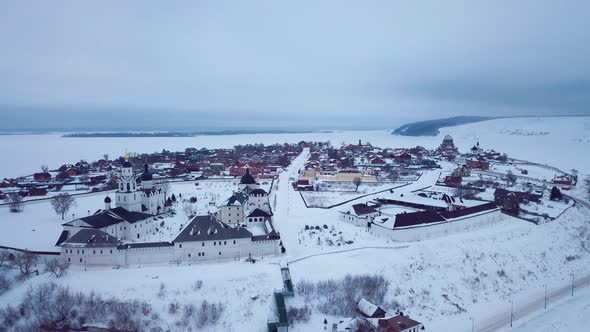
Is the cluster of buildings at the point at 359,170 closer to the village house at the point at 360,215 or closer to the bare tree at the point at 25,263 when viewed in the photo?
the village house at the point at 360,215

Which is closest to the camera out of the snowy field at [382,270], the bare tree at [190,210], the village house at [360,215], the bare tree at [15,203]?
the snowy field at [382,270]

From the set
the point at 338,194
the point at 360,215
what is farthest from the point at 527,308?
the point at 338,194

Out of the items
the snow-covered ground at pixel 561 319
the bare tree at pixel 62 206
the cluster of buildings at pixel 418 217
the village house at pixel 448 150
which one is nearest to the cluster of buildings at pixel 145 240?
the bare tree at pixel 62 206

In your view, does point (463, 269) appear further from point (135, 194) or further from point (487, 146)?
point (487, 146)

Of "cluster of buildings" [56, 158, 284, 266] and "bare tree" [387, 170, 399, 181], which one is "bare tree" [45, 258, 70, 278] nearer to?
"cluster of buildings" [56, 158, 284, 266]

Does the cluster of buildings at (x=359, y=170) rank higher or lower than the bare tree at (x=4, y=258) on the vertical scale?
higher

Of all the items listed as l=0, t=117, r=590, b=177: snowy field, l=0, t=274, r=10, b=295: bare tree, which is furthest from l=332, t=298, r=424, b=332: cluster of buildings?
l=0, t=117, r=590, b=177: snowy field
